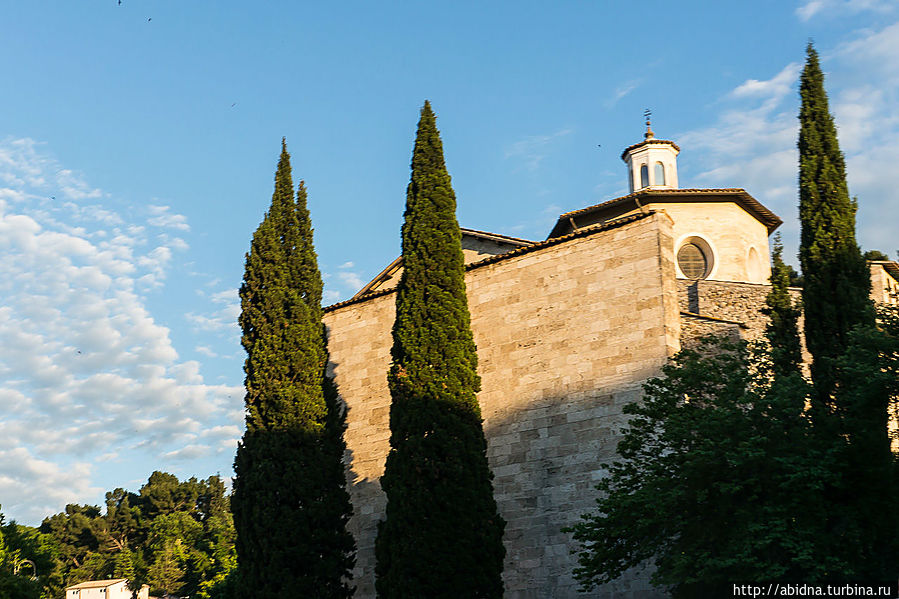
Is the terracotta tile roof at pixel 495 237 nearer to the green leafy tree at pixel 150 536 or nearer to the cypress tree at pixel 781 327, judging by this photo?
the cypress tree at pixel 781 327

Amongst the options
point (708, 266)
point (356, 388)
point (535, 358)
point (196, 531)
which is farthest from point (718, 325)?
point (196, 531)

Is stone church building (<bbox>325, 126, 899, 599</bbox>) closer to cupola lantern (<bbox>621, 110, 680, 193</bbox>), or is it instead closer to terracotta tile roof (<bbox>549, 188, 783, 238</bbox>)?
terracotta tile roof (<bbox>549, 188, 783, 238</bbox>)

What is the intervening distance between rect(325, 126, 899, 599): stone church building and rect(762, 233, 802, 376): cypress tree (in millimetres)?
1093

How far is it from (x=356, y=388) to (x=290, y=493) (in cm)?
442

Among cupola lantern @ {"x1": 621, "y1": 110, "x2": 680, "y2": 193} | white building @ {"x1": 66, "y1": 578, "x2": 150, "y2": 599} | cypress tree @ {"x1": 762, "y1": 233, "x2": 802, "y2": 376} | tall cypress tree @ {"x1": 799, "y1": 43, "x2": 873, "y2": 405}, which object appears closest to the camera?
cypress tree @ {"x1": 762, "y1": 233, "x2": 802, "y2": 376}

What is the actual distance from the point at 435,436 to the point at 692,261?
16.5 m

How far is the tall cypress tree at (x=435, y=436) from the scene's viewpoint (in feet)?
46.5

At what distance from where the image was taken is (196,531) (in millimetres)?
63812

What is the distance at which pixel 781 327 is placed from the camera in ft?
57.1

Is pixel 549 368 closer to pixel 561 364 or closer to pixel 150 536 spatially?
pixel 561 364

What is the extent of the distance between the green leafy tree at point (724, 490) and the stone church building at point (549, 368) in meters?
2.15

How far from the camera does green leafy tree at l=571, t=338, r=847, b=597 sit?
1084 centimetres

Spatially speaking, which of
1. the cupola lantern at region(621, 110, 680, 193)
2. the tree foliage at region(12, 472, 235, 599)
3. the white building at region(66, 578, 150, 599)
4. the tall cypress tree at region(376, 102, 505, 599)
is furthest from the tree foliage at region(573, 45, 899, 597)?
the white building at region(66, 578, 150, 599)

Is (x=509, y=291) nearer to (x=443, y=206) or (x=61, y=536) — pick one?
(x=443, y=206)
